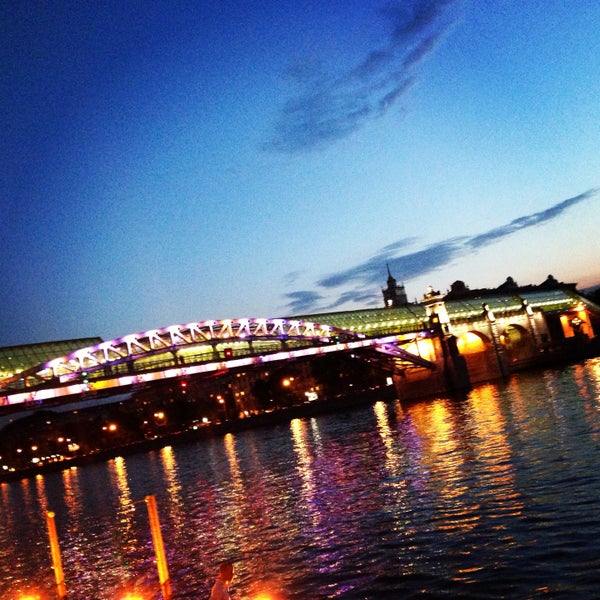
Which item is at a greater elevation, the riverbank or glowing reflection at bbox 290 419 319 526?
the riverbank

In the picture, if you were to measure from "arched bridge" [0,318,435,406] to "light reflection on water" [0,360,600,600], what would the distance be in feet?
58.0

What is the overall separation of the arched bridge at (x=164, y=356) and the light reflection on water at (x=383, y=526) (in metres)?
17.7

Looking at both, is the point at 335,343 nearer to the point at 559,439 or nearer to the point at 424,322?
the point at 424,322

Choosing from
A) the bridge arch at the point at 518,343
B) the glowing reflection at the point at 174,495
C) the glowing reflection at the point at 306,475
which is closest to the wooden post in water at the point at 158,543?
the glowing reflection at the point at 306,475

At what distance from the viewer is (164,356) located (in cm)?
9112

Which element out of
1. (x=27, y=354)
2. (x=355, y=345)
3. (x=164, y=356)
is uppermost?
(x=27, y=354)

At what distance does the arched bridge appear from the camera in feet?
197

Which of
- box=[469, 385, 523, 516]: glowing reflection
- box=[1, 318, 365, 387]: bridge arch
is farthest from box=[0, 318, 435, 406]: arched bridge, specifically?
box=[469, 385, 523, 516]: glowing reflection

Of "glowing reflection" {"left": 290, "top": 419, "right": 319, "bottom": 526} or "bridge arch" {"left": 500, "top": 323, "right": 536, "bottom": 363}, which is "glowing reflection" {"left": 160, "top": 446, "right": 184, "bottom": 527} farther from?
"bridge arch" {"left": 500, "top": 323, "right": 536, "bottom": 363}

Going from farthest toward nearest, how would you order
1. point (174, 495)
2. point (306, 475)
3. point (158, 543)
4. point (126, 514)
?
point (174, 495) < point (126, 514) < point (306, 475) < point (158, 543)

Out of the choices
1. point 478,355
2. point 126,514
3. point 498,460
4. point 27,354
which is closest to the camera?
point 498,460

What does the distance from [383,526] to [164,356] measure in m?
74.4

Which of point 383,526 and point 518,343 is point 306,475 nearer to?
point 383,526

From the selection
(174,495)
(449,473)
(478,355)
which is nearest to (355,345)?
(478,355)
